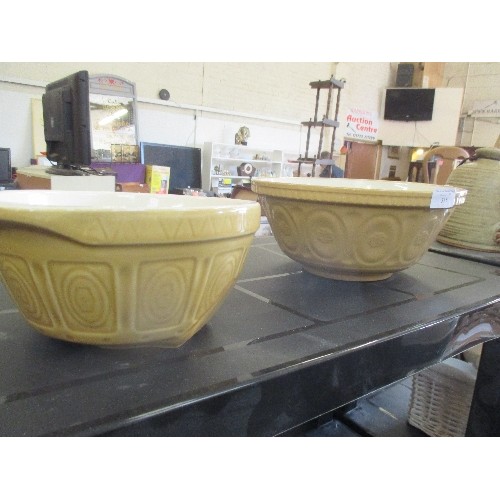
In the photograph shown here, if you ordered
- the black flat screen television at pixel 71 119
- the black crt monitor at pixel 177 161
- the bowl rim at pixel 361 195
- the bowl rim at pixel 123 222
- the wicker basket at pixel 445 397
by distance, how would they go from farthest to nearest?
1. the black crt monitor at pixel 177 161
2. the black flat screen television at pixel 71 119
3. the wicker basket at pixel 445 397
4. the bowl rim at pixel 361 195
5. the bowl rim at pixel 123 222

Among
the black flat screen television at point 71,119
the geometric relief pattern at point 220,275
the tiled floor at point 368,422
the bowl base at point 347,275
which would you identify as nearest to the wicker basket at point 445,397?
the tiled floor at point 368,422

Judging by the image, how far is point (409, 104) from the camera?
18.4 ft

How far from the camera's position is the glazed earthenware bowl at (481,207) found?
863 millimetres

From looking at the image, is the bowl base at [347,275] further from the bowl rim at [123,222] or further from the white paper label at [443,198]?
the bowl rim at [123,222]

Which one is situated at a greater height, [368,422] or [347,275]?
[347,275]

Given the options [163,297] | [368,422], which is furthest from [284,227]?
[368,422]

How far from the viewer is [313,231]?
1.81 ft

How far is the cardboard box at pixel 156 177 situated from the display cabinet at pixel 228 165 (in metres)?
0.64

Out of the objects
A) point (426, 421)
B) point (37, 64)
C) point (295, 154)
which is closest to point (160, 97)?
point (37, 64)

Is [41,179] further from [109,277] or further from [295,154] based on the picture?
[295,154]

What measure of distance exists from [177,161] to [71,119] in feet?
6.45

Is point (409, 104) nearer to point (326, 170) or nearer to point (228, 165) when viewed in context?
point (326, 170)

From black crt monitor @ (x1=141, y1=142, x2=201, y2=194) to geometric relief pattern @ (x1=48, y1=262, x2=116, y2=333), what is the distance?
3475mm

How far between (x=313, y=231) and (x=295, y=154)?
14.8ft
